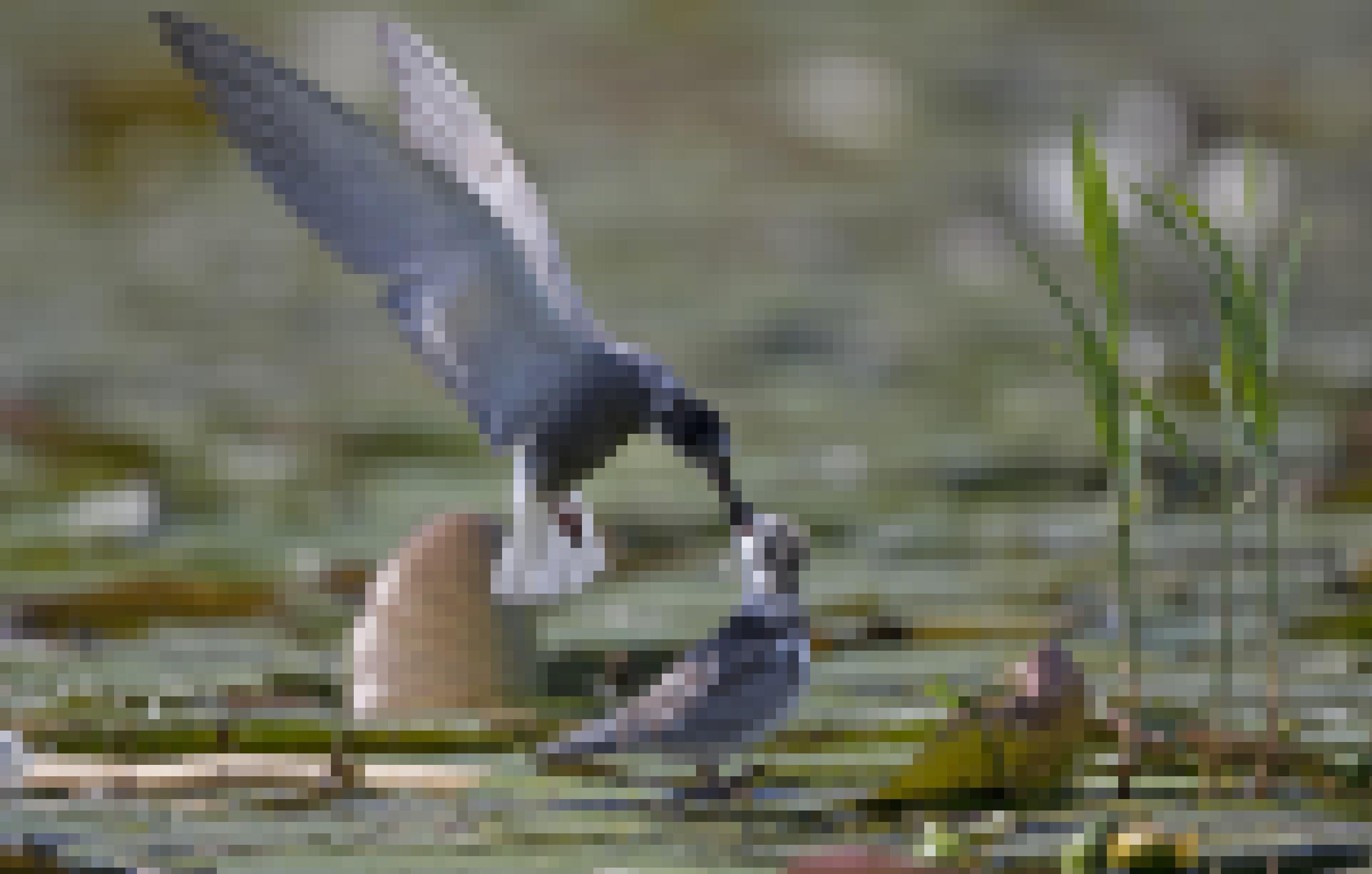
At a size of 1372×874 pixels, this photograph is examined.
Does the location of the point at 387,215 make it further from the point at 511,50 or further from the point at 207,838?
the point at 511,50

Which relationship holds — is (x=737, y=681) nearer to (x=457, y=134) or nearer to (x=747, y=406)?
(x=457, y=134)

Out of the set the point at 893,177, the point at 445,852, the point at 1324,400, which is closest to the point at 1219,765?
the point at 445,852

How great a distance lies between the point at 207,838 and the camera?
68 centimetres

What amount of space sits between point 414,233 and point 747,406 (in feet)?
3.35

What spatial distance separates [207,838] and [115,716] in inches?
8.2

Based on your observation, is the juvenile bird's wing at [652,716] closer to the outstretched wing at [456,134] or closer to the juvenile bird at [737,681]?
the juvenile bird at [737,681]

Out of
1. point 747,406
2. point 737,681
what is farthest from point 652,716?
point 747,406

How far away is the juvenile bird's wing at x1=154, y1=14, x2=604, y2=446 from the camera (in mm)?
692

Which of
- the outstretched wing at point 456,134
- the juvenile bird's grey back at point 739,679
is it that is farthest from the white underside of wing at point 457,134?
the juvenile bird's grey back at point 739,679

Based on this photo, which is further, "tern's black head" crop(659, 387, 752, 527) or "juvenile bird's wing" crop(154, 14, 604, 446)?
"tern's black head" crop(659, 387, 752, 527)

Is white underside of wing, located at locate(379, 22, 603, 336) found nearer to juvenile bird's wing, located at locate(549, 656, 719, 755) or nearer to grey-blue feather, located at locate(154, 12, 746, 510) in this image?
grey-blue feather, located at locate(154, 12, 746, 510)

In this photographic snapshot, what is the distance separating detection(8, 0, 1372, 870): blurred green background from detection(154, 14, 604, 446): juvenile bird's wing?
0.26 feet

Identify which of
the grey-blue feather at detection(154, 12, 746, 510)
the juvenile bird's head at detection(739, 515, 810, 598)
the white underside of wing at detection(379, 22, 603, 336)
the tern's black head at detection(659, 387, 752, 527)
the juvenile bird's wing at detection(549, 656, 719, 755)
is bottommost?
the juvenile bird's wing at detection(549, 656, 719, 755)

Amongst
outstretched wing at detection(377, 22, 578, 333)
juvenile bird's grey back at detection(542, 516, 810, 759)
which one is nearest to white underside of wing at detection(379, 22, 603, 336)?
outstretched wing at detection(377, 22, 578, 333)
